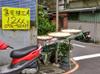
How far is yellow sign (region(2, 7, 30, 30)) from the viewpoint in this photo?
11.1m

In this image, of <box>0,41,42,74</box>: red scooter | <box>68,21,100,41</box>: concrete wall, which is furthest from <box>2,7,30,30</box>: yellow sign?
<box>68,21,100,41</box>: concrete wall

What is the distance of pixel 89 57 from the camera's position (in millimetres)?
15461

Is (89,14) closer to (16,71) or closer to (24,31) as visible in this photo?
(24,31)

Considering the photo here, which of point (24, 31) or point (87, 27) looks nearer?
point (24, 31)

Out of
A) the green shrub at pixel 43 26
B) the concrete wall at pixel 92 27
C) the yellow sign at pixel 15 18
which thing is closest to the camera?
the yellow sign at pixel 15 18

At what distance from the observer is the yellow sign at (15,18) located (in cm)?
1107

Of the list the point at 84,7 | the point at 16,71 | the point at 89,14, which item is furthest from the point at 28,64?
the point at 84,7

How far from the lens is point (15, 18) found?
36.7 feet

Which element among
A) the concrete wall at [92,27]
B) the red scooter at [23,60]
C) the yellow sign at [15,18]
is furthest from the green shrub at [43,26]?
the concrete wall at [92,27]

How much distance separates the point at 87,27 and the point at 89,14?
3.95 feet

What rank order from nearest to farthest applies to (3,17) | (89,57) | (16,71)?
1. (16,71)
2. (3,17)
3. (89,57)

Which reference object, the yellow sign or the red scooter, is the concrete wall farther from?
the red scooter

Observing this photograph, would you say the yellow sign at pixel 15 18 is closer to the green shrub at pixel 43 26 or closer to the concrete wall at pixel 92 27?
the green shrub at pixel 43 26

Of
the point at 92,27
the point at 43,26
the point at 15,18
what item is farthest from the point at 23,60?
the point at 92,27
